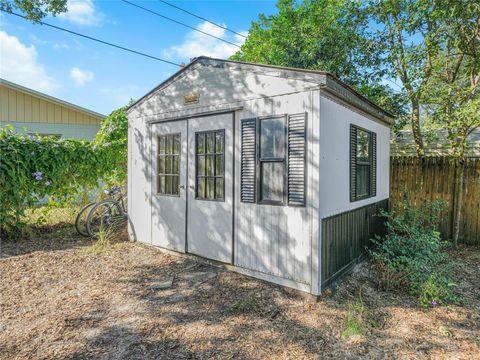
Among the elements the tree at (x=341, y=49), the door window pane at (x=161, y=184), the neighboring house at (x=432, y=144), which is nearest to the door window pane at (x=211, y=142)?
the door window pane at (x=161, y=184)

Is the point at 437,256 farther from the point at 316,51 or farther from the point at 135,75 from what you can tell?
the point at 135,75

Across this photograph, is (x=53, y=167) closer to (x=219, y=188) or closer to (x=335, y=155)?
(x=219, y=188)

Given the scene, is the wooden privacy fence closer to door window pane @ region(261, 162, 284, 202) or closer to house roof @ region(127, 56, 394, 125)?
house roof @ region(127, 56, 394, 125)

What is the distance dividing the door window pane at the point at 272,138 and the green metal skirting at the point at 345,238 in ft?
3.27

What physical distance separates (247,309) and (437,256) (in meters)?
2.99

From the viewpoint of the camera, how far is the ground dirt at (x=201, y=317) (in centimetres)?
243

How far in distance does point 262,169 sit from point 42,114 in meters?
8.89

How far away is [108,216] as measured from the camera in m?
6.30

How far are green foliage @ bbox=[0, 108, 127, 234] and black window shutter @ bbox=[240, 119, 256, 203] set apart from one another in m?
4.27

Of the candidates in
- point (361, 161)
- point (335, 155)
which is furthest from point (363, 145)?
point (335, 155)

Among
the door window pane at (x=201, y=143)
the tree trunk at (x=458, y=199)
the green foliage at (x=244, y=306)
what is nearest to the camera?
the green foliage at (x=244, y=306)

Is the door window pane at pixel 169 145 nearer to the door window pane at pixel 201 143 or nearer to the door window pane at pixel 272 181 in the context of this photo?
the door window pane at pixel 201 143

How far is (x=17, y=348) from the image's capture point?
2.39 meters

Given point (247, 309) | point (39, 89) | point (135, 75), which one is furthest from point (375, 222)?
point (39, 89)
